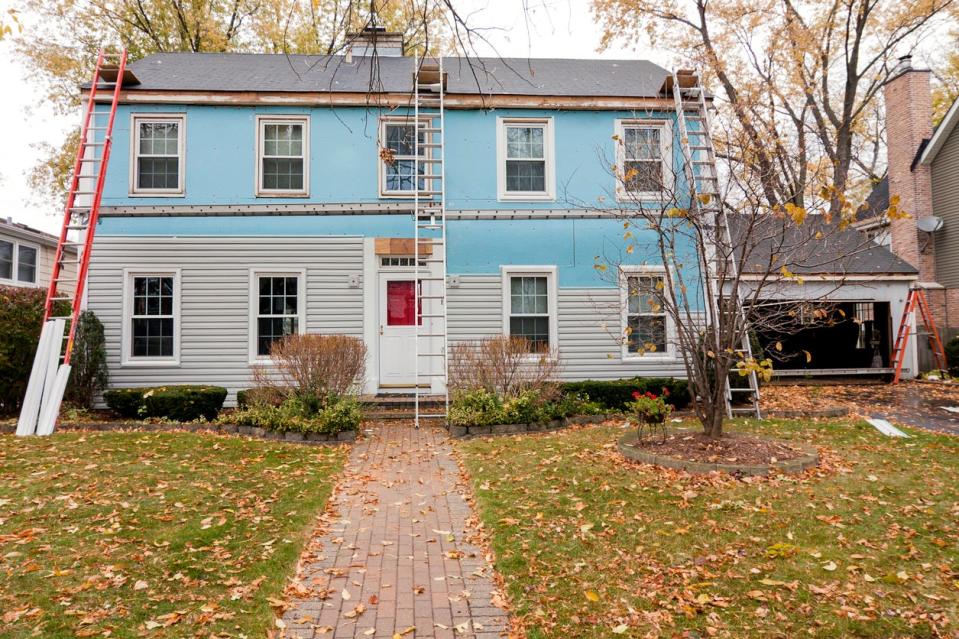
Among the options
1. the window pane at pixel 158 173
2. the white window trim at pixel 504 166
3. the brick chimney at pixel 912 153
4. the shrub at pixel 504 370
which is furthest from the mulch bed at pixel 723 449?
the brick chimney at pixel 912 153

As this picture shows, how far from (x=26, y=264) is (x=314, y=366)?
15.1 m

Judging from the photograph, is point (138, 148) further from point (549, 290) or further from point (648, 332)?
point (648, 332)

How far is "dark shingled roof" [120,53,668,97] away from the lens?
1246cm

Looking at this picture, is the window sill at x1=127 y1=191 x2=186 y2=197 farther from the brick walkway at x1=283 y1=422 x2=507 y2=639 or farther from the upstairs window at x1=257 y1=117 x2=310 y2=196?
the brick walkway at x1=283 y1=422 x2=507 y2=639

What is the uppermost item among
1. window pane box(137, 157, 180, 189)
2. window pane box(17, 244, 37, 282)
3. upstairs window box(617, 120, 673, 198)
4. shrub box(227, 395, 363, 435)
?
upstairs window box(617, 120, 673, 198)

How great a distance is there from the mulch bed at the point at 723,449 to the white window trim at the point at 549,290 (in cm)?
494

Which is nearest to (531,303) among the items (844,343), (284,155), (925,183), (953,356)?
(284,155)

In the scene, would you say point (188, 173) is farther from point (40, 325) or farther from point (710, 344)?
point (710, 344)

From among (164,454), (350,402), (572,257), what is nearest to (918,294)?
(572,257)

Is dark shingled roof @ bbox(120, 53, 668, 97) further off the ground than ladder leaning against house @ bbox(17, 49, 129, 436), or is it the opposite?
dark shingled roof @ bbox(120, 53, 668, 97)

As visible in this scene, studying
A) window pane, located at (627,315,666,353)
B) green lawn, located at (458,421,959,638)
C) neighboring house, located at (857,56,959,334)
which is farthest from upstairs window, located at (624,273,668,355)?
neighboring house, located at (857,56,959,334)

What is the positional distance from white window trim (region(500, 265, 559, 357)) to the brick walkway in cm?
547

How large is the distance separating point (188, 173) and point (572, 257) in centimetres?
799

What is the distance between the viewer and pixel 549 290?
1249cm
